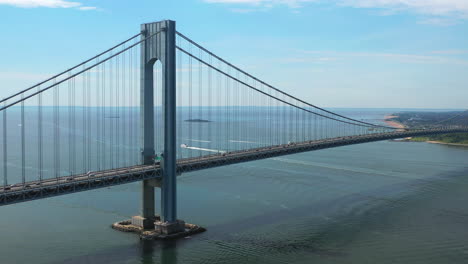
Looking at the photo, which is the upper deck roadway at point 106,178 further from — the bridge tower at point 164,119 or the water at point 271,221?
the water at point 271,221

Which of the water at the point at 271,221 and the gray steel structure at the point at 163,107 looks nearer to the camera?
the water at the point at 271,221

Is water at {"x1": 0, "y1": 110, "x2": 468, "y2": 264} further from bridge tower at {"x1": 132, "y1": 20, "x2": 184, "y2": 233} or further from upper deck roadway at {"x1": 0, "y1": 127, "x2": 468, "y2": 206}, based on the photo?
upper deck roadway at {"x1": 0, "y1": 127, "x2": 468, "y2": 206}

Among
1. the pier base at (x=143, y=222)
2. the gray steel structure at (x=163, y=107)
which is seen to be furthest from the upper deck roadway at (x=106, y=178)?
the pier base at (x=143, y=222)

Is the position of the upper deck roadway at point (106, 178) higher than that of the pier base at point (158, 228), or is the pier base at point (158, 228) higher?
the upper deck roadway at point (106, 178)

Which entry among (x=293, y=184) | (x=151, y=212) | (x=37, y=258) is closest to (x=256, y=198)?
(x=293, y=184)

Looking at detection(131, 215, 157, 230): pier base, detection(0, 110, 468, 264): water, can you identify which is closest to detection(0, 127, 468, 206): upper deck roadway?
detection(131, 215, 157, 230): pier base

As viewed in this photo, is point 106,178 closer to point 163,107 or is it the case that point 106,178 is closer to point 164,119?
point 164,119
